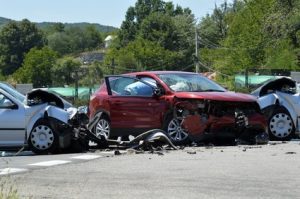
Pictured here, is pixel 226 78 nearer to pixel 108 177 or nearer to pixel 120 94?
pixel 120 94

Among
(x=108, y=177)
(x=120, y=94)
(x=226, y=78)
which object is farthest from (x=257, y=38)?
(x=108, y=177)

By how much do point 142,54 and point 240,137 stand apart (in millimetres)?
87720

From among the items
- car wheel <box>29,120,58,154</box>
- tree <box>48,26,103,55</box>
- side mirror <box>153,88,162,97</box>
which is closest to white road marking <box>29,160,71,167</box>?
car wheel <box>29,120,58,154</box>

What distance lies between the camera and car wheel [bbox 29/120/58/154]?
1335 cm

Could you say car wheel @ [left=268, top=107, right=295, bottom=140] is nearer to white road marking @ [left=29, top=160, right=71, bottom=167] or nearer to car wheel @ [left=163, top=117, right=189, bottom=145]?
car wheel @ [left=163, top=117, right=189, bottom=145]

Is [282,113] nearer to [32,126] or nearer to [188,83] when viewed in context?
[188,83]

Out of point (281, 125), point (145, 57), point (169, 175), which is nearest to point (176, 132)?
point (281, 125)

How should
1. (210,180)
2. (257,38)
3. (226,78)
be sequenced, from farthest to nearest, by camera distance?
(226,78), (257,38), (210,180)

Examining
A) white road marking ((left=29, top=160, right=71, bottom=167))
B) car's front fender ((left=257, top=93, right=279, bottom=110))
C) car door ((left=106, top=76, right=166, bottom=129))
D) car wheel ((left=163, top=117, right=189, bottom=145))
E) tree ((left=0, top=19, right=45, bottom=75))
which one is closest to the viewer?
white road marking ((left=29, top=160, right=71, bottom=167))

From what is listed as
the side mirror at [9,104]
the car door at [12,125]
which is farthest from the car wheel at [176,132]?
the side mirror at [9,104]

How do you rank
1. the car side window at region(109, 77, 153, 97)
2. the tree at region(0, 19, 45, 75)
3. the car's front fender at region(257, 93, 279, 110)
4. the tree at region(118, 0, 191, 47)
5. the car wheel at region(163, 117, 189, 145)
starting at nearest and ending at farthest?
the car wheel at region(163, 117, 189, 145) < the car side window at region(109, 77, 153, 97) < the car's front fender at region(257, 93, 279, 110) < the tree at region(118, 0, 191, 47) < the tree at region(0, 19, 45, 75)

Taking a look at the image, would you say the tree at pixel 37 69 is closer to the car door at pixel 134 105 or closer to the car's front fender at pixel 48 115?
the car door at pixel 134 105

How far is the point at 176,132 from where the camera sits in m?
14.1

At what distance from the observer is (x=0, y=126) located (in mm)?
13273
